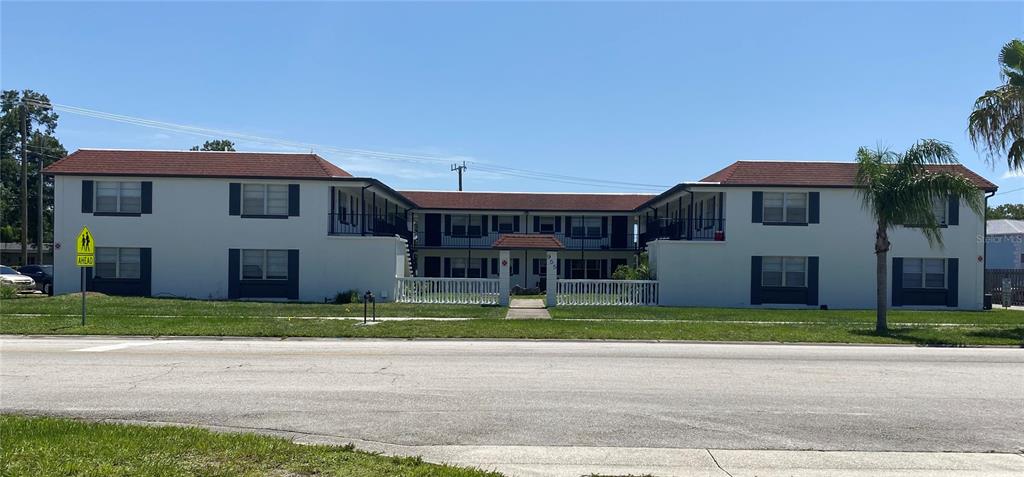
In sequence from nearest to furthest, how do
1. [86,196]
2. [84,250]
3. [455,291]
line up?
[84,250]
[455,291]
[86,196]

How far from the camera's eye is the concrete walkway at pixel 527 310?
86.2ft

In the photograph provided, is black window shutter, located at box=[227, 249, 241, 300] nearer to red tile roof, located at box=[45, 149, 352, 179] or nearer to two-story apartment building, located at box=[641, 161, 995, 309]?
red tile roof, located at box=[45, 149, 352, 179]

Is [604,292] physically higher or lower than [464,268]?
lower

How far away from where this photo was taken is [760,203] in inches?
1324

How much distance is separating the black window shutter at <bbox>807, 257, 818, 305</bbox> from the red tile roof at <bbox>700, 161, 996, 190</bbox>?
3.14 metres

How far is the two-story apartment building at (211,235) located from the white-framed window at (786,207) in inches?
598

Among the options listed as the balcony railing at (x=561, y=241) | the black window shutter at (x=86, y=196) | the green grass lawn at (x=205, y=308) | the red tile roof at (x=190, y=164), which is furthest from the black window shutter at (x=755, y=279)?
the black window shutter at (x=86, y=196)

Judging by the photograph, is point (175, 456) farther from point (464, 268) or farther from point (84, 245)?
point (464, 268)

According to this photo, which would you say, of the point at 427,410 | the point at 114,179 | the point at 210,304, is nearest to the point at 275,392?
the point at 427,410

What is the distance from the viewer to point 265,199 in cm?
3397

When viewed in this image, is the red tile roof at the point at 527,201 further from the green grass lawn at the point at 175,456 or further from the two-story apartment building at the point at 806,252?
the green grass lawn at the point at 175,456

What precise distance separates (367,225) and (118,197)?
10686 mm

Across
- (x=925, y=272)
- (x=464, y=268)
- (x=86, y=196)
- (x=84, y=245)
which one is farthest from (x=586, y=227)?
(x=84, y=245)

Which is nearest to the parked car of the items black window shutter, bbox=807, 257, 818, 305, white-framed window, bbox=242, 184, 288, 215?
white-framed window, bbox=242, 184, 288, 215
